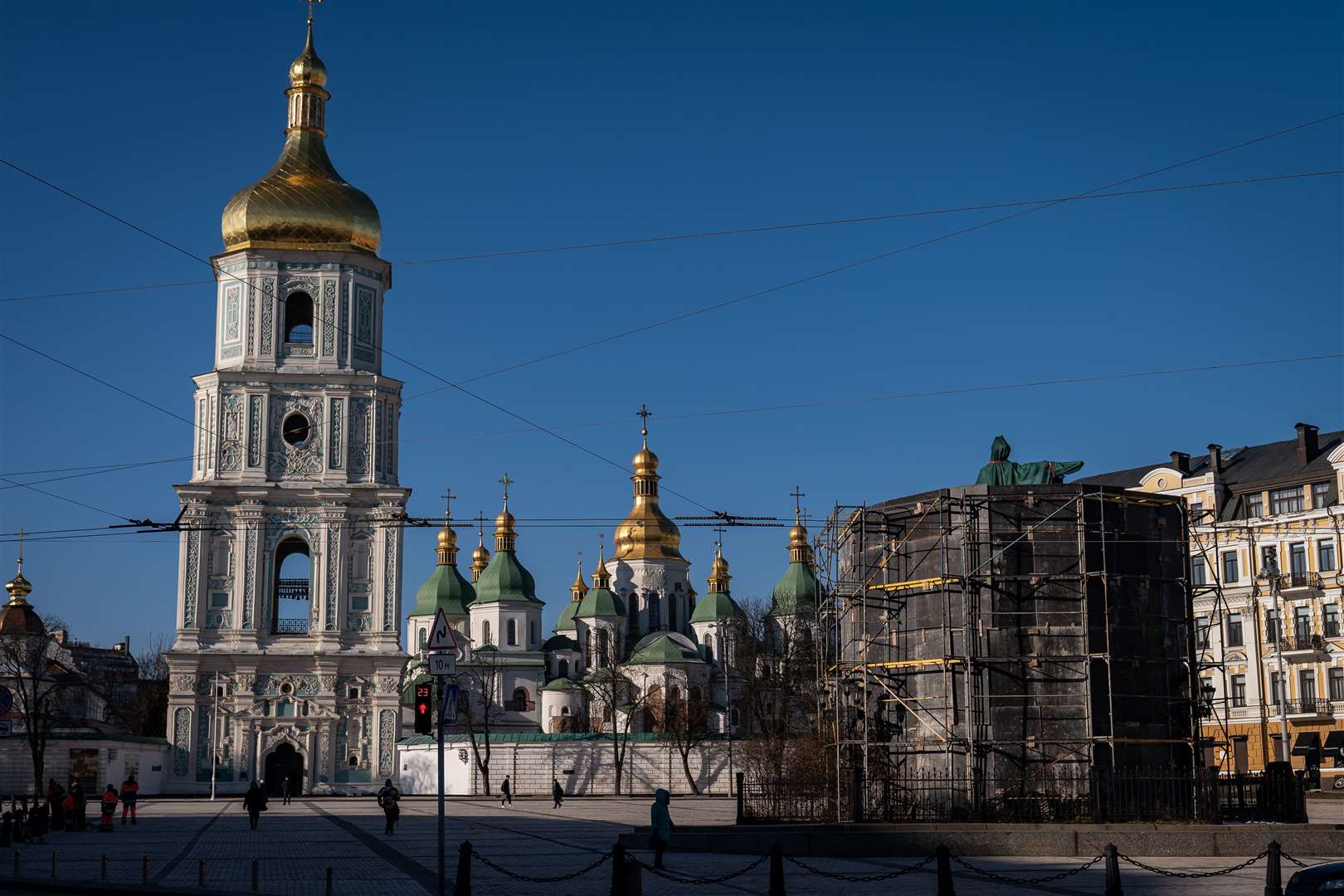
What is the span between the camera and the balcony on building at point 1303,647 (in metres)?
54.3

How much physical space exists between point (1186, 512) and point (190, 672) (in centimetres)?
4330

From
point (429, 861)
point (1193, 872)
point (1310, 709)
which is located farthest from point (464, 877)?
point (1310, 709)

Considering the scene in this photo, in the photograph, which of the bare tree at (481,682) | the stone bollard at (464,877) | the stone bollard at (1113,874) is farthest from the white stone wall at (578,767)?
the stone bollard at (1113,874)

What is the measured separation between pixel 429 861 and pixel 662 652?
2510 inches

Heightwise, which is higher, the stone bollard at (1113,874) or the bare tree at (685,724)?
the bare tree at (685,724)

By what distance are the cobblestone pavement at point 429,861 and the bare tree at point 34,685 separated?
34.8 ft

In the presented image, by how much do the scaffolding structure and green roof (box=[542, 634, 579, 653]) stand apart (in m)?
69.8

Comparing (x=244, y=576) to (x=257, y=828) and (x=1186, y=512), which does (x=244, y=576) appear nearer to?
(x=257, y=828)

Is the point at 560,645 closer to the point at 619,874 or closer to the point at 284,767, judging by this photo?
the point at 284,767

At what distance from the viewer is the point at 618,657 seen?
95.5 meters

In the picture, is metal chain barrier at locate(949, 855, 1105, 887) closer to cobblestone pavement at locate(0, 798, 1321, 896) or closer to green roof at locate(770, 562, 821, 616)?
cobblestone pavement at locate(0, 798, 1321, 896)

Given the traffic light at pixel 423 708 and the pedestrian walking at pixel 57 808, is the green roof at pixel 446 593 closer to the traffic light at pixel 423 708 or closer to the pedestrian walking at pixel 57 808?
the pedestrian walking at pixel 57 808

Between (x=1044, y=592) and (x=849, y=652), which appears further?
(x=849, y=652)

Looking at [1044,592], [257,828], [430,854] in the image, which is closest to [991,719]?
[1044,592]
